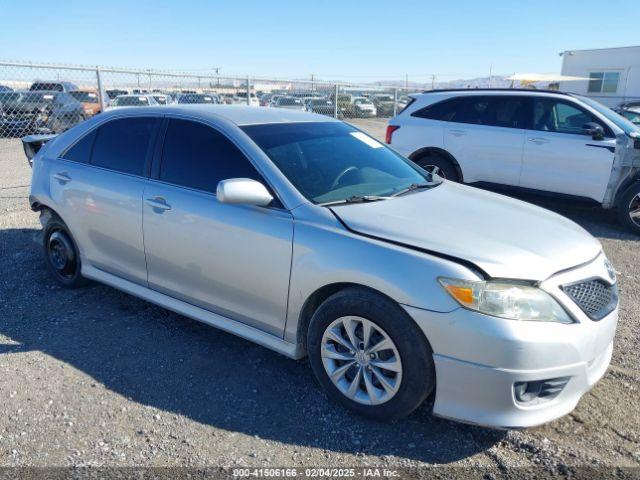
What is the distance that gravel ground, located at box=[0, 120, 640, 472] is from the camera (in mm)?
2674

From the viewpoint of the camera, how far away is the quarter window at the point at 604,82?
32.8 metres

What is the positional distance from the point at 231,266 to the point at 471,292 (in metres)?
1.54

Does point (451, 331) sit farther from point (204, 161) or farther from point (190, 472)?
point (204, 161)

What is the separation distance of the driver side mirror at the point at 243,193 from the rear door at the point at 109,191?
1.06 m

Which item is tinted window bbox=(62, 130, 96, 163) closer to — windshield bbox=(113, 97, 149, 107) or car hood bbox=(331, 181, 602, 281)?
car hood bbox=(331, 181, 602, 281)

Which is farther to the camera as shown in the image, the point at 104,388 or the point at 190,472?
the point at 104,388

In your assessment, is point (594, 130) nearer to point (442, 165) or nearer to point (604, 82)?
point (442, 165)

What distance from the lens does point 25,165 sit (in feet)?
38.1

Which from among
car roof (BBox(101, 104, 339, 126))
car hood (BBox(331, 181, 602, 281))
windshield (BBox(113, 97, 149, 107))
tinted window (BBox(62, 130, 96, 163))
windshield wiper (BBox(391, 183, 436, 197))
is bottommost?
car hood (BBox(331, 181, 602, 281))

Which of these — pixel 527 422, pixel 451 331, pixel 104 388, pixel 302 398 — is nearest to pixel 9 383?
pixel 104 388

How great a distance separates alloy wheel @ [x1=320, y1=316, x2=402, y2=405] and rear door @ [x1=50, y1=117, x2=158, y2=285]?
1.74m

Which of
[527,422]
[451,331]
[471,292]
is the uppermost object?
[471,292]

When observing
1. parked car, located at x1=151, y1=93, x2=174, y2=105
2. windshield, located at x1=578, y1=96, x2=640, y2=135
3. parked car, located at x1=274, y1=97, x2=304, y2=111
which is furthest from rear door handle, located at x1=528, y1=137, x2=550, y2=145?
parked car, located at x1=274, y1=97, x2=304, y2=111

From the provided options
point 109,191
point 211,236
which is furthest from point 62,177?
point 211,236
